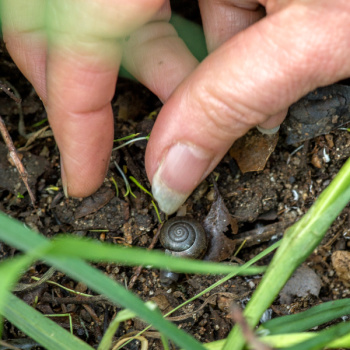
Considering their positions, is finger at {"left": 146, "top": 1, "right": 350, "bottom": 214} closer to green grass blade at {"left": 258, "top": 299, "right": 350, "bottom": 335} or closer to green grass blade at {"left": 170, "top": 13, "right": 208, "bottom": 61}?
green grass blade at {"left": 170, "top": 13, "right": 208, "bottom": 61}

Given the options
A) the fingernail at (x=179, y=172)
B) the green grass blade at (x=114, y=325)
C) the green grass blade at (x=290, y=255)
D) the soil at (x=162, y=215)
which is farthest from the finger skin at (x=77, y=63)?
the green grass blade at (x=290, y=255)

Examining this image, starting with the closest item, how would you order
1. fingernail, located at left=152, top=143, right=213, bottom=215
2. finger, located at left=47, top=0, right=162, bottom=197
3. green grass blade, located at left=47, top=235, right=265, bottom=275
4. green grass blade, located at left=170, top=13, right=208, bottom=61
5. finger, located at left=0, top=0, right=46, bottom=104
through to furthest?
green grass blade, located at left=47, top=235, right=265, bottom=275 → finger, located at left=47, top=0, right=162, bottom=197 → fingernail, located at left=152, top=143, right=213, bottom=215 → finger, located at left=0, top=0, right=46, bottom=104 → green grass blade, located at left=170, top=13, right=208, bottom=61

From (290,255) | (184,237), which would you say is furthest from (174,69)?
(290,255)

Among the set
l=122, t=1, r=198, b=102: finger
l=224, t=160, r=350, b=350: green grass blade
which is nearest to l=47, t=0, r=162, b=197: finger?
l=122, t=1, r=198, b=102: finger

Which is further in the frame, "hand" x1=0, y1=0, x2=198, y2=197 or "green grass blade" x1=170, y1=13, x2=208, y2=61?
"green grass blade" x1=170, y1=13, x2=208, y2=61

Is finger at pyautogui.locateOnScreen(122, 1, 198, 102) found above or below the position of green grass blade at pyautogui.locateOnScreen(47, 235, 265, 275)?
below

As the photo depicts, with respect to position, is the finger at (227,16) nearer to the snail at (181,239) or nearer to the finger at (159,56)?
the finger at (159,56)

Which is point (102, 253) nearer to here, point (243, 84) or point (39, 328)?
point (39, 328)

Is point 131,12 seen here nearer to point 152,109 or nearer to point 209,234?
point 152,109
